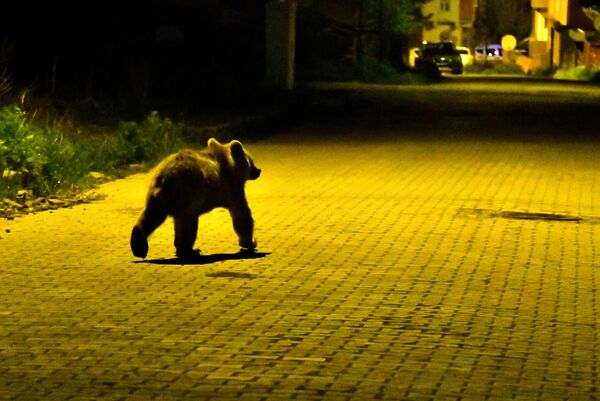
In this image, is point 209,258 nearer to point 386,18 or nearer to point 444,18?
point 386,18

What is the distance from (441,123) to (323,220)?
1566cm

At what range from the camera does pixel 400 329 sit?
8.61 meters

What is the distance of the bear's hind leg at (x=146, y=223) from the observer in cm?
1074

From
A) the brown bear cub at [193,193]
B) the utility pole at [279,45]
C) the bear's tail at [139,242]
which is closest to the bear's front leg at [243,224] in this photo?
the brown bear cub at [193,193]

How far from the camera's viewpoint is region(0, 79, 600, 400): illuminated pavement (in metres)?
7.28

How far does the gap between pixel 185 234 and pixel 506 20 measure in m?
124

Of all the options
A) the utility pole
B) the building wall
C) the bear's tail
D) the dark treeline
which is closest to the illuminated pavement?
the bear's tail

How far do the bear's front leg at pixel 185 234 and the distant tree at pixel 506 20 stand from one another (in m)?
122

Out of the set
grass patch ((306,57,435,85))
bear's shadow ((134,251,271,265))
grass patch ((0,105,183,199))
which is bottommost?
grass patch ((306,57,435,85))

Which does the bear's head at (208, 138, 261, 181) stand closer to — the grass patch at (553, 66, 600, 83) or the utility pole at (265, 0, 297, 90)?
the utility pole at (265, 0, 297, 90)

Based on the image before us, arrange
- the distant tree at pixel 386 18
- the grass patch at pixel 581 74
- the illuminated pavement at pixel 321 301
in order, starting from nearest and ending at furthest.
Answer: the illuminated pavement at pixel 321 301 < the distant tree at pixel 386 18 < the grass patch at pixel 581 74

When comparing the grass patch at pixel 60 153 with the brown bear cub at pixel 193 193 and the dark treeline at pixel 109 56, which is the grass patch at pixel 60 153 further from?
the dark treeline at pixel 109 56

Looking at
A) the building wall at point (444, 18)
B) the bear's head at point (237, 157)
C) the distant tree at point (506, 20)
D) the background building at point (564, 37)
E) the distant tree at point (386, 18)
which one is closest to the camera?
the bear's head at point (237, 157)

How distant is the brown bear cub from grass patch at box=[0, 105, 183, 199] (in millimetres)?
3765
